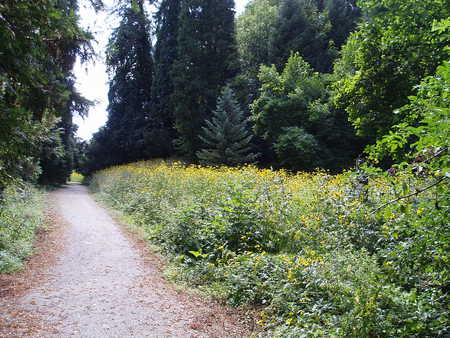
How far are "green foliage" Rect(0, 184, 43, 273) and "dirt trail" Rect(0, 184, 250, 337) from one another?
659mm

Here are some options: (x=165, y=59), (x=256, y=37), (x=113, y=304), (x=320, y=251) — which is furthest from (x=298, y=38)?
(x=113, y=304)

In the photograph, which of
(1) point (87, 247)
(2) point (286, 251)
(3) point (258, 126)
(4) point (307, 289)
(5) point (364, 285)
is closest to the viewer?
(5) point (364, 285)

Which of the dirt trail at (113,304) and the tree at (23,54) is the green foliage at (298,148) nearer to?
the dirt trail at (113,304)

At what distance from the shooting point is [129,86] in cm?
2762

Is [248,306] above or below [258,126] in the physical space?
below

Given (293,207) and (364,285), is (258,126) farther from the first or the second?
(364,285)

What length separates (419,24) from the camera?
373 inches

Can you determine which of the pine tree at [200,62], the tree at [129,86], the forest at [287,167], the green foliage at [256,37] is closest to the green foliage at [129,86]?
the tree at [129,86]

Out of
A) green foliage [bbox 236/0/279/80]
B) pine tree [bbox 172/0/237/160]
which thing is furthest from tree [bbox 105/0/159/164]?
green foliage [bbox 236/0/279/80]

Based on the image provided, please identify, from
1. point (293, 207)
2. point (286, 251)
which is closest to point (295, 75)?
point (293, 207)

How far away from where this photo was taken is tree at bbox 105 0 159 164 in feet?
87.4

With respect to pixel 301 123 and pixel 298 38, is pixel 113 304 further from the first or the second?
pixel 298 38

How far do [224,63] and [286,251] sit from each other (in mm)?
17708

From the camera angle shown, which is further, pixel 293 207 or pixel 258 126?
pixel 258 126
